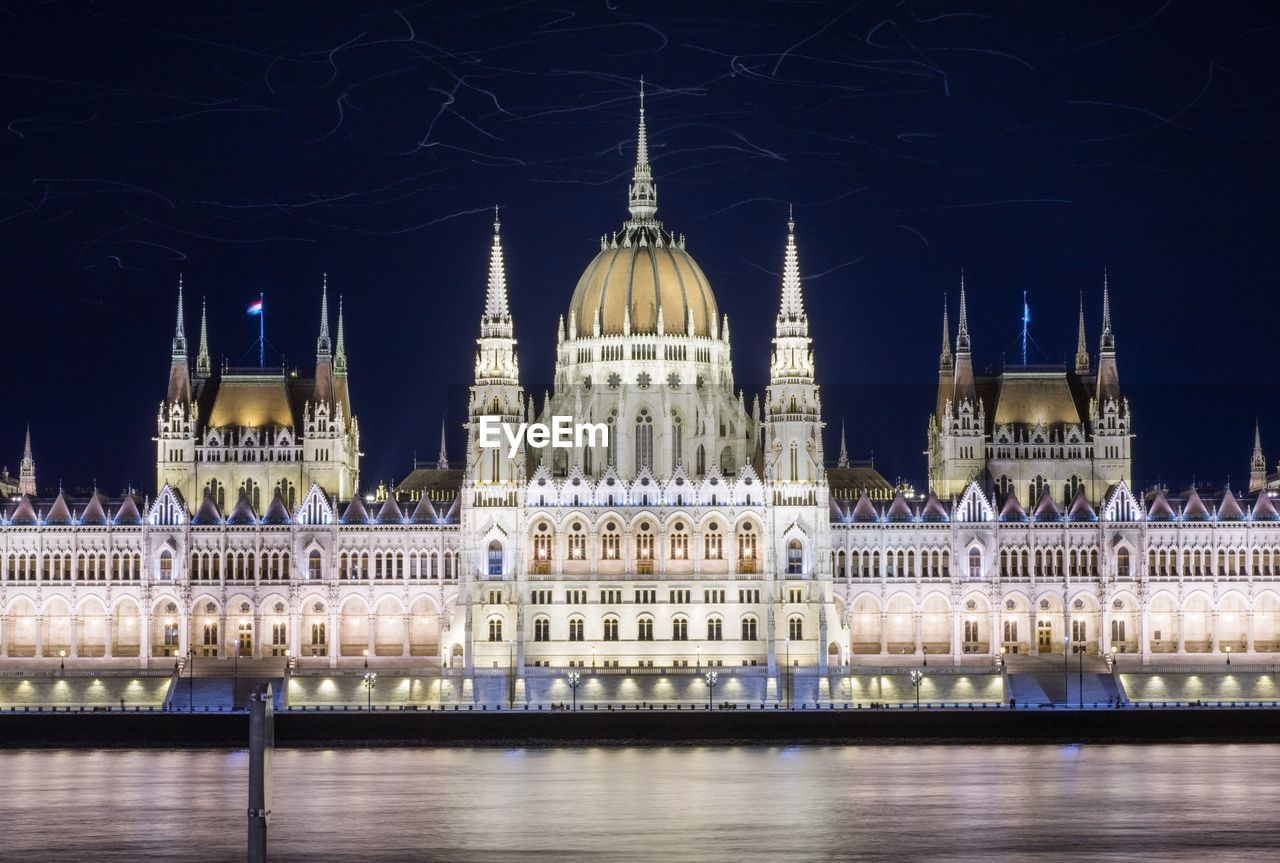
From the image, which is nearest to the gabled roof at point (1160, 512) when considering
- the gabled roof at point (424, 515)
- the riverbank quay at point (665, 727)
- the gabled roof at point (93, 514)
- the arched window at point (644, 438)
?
the riverbank quay at point (665, 727)

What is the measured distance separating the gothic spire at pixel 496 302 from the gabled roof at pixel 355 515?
12.3 m

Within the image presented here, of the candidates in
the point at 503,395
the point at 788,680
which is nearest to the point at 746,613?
the point at 788,680

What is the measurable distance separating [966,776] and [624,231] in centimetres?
5756

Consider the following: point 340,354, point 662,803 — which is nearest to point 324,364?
point 340,354

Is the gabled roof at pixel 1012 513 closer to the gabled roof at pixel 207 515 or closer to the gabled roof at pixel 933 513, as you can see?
the gabled roof at pixel 933 513

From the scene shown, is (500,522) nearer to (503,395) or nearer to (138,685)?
(503,395)

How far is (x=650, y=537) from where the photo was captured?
154 metres

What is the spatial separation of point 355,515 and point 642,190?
1026 inches

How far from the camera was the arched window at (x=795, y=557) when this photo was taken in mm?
154000

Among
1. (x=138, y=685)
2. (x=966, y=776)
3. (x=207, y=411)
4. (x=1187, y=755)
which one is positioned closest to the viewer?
(x=966, y=776)

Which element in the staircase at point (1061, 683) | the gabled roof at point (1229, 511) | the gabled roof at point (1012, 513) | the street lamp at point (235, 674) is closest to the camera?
the staircase at point (1061, 683)

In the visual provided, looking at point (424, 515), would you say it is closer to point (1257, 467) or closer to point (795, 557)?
point (795, 557)

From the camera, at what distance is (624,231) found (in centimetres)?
16712

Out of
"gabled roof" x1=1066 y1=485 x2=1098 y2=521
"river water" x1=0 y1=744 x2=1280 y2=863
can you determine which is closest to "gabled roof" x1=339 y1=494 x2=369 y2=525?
"river water" x1=0 y1=744 x2=1280 y2=863
